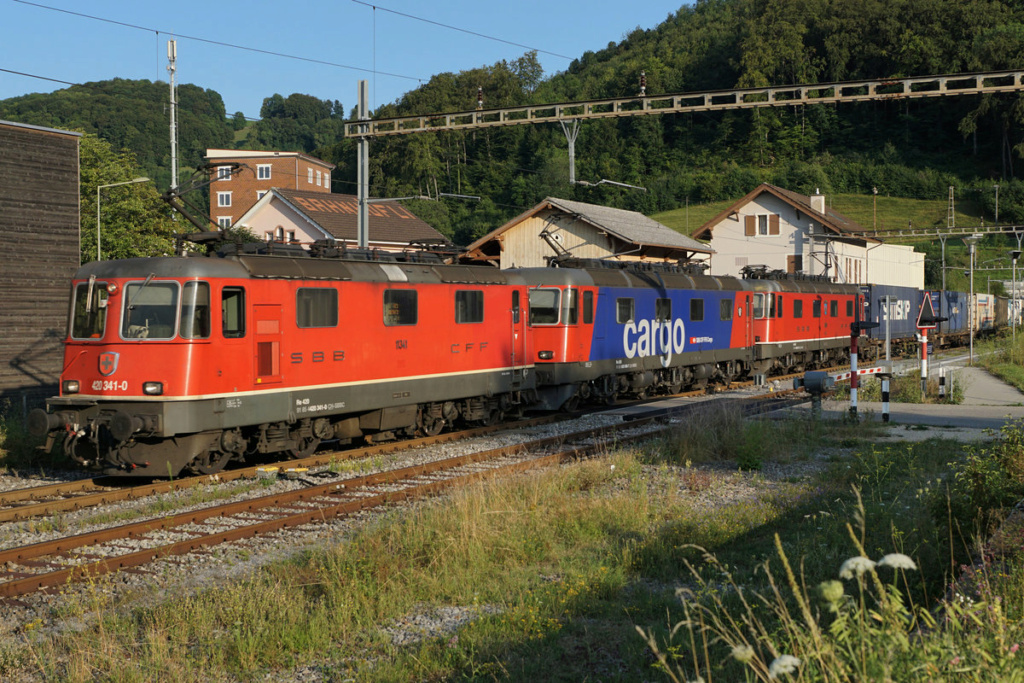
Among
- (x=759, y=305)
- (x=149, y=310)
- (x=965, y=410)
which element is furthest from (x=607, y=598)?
(x=759, y=305)

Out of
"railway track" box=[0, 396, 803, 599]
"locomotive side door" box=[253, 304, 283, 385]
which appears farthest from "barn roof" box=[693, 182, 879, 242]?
"locomotive side door" box=[253, 304, 283, 385]

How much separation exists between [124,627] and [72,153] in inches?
718

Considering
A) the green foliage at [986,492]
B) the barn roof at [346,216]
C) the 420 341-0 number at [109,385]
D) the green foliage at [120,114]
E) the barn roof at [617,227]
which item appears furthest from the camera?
the green foliage at [120,114]

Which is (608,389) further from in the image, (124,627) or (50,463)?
(124,627)

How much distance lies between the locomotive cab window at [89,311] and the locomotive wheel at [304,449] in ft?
11.4

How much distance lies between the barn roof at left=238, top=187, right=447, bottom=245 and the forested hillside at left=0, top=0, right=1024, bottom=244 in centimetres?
1801

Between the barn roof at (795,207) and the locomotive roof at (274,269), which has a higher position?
the barn roof at (795,207)

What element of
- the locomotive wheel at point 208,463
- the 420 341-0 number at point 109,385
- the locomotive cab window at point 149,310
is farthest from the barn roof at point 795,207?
the 420 341-0 number at point 109,385

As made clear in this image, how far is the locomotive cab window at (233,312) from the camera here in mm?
13129

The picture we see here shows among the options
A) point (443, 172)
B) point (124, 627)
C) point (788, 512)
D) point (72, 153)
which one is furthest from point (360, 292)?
point (443, 172)

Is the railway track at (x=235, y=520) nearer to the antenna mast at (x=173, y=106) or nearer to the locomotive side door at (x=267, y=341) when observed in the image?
the locomotive side door at (x=267, y=341)

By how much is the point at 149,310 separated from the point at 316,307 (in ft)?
8.49

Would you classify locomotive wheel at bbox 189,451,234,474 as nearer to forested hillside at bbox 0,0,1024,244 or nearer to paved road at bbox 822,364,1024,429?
paved road at bbox 822,364,1024,429

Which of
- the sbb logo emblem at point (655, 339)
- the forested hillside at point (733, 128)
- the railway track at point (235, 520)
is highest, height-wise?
the forested hillside at point (733, 128)
